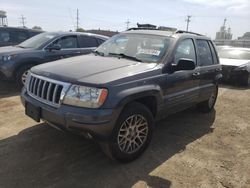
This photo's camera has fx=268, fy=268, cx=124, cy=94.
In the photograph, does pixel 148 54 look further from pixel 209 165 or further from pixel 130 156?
pixel 209 165

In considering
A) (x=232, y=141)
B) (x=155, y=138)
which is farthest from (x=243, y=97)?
(x=155, y=138)

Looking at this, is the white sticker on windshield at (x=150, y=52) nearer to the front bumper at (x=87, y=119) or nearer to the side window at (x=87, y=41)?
the front bumper at (x=87, y=119)

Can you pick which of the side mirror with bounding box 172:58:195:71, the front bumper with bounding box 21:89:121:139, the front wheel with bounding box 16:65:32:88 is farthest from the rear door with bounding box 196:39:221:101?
the front wheel with bounding box 16:65:32:88

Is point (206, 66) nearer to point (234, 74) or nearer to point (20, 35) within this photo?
point (234, 74)

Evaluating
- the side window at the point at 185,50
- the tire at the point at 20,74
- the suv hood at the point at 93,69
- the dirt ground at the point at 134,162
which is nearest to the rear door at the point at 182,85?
the side window at the point at 185,50

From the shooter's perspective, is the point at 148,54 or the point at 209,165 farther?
the point at 148,54

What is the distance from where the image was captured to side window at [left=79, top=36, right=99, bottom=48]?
8211mm

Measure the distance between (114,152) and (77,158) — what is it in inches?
24.0

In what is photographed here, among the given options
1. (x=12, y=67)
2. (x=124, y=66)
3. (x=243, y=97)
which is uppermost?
(x=124, y=66)

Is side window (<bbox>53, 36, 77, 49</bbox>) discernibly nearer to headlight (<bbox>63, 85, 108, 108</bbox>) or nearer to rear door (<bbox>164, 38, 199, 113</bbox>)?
rear door (<bbox>164, 38, 199, 113</bbox>)

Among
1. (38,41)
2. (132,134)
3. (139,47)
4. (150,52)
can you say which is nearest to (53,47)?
(38,41)

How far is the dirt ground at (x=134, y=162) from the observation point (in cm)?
323

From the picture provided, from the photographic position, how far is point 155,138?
177 inches

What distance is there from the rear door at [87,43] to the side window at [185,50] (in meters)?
4.11
